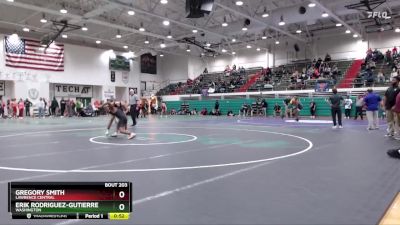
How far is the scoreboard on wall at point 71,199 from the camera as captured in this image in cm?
226

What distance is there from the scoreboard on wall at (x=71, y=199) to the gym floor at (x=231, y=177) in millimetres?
797

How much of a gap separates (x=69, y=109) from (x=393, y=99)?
26320mm

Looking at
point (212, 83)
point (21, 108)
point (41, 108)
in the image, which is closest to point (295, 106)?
point (212, 83)

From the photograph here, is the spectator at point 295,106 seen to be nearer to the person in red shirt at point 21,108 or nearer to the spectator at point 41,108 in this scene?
the spectator at point 41,108

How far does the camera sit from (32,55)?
30.8 meters

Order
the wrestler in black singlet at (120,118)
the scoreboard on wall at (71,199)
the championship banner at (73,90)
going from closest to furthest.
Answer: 1. the scoreboard on wall at (71,199)
2. the wrestler in black singlet at (120,118)
3. the championship banner at (73,90)

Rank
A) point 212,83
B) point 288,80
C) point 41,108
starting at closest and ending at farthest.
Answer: point 41,108 < point 288,80 < point 212,83

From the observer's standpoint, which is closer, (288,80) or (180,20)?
(180,20)

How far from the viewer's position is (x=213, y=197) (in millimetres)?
3812

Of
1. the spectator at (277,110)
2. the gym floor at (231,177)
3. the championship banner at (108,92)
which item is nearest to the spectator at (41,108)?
the championship banner at (108,92)

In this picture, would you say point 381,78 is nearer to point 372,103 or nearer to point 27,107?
point 372,103

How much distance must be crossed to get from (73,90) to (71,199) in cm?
3586

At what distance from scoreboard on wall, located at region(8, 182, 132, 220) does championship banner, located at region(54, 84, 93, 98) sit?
34.6 metres

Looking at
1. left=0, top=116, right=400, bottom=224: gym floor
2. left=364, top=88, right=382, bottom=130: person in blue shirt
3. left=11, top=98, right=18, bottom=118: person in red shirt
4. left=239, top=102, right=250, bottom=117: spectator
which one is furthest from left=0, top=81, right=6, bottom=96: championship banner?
left=364, top=88, right=382, bottom=130: person in blue shirt
